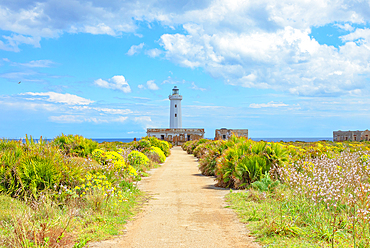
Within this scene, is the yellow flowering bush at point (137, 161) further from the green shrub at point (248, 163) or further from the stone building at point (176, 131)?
the stone building at point (176, 131)

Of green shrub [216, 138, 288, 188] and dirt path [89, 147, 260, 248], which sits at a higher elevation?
green shrub [216, 138, 288, 188]

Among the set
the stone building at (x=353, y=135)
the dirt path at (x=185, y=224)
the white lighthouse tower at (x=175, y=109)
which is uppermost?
the white lighthouse tower at (x=175, y=109)

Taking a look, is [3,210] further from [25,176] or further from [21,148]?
[21,148]

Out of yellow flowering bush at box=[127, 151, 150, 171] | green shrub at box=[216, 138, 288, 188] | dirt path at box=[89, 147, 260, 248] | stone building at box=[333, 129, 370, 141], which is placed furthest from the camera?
stone building at box=[333, 129, 370, 141]

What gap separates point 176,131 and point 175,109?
448 centimetres

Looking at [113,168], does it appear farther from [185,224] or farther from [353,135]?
[353,135]

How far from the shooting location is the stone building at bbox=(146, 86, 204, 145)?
225ft

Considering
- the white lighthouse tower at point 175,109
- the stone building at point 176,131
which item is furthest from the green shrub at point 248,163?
the stone building at point 176,131

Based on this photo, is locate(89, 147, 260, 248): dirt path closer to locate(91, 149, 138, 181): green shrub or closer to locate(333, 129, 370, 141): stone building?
locate(91, 149, 138, 181): green shrub

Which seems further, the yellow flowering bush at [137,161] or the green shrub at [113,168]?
the yellow flowering bush at [137,161]

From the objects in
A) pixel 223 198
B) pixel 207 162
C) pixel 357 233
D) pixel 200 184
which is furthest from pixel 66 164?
pixel 207 162

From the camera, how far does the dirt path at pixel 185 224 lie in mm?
5305

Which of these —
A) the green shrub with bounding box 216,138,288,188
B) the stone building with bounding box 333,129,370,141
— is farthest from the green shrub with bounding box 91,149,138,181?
the stone building with bounding box 333,129,370,141

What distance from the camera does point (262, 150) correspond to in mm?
11234
